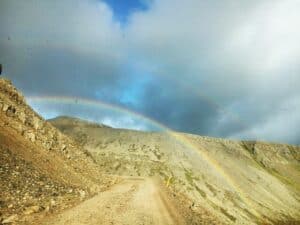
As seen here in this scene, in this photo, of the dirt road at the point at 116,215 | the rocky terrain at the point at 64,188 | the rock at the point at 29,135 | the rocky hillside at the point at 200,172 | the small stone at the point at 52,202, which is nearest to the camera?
the dirt road at the point at 116,215

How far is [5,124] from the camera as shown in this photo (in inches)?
1292

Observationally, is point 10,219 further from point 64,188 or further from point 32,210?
point 64,188

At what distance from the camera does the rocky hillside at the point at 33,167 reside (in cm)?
2072

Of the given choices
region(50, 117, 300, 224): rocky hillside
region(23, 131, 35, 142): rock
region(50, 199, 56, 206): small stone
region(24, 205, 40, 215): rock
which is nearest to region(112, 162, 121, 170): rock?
→ region(50, 117, 300, 224): rocky hillside

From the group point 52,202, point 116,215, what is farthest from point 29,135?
point 116,215

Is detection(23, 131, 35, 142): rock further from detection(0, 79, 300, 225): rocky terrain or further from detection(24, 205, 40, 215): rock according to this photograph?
detection(24, 205, 40, 215): rock

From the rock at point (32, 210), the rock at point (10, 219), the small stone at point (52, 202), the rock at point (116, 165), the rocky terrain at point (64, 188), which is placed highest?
the rock at point (116, 165)

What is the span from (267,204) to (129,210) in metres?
132

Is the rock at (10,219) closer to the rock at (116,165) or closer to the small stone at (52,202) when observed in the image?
the small stone at (52,202)

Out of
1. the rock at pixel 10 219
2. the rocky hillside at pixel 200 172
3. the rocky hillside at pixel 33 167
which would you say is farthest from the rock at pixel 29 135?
the rocky hillside at pixel 200 172

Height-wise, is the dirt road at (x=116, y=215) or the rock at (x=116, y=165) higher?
the rock at (x=116, y=165)

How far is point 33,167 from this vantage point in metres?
28.3

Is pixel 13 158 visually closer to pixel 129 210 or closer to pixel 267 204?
pixel 129 210

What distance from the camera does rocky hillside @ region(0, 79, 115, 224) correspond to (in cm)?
2072
